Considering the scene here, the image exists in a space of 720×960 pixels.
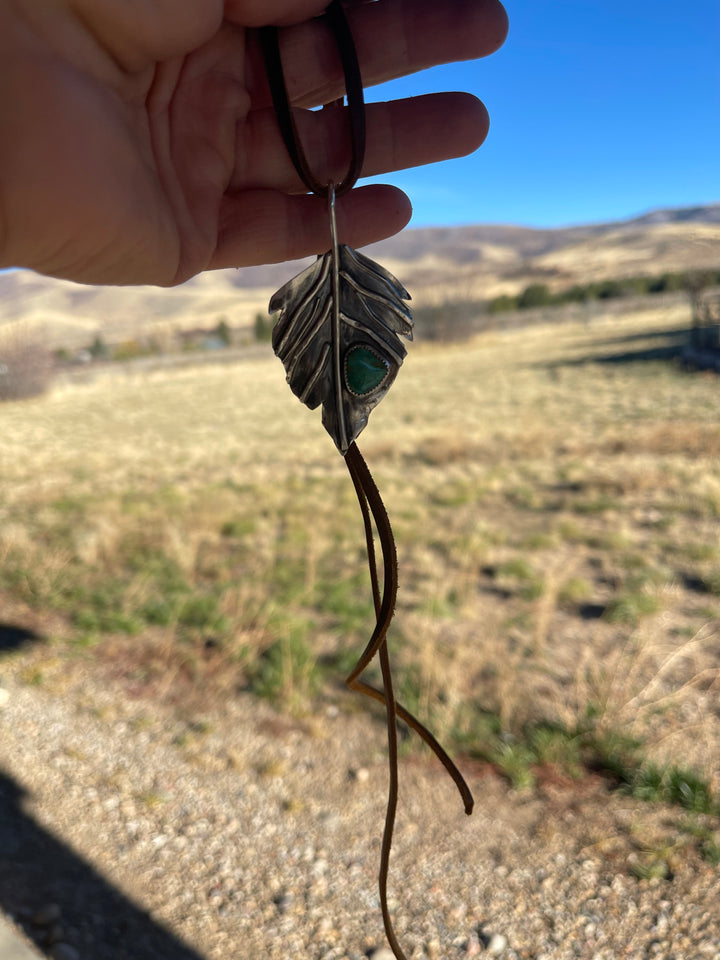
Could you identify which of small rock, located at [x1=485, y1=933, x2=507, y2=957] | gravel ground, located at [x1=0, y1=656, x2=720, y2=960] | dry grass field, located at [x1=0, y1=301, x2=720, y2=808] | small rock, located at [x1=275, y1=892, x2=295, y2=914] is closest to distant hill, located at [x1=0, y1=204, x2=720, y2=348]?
dry grass field, located at [x1=0, y1=301, x2=720, y2=808]

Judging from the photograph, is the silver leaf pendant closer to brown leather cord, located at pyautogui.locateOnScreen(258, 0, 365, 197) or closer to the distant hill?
brown leather cord, located at pyautogui.locateOnScreen(258, 0, 365, 197)

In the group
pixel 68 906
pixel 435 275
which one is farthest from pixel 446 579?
pixel 435 275

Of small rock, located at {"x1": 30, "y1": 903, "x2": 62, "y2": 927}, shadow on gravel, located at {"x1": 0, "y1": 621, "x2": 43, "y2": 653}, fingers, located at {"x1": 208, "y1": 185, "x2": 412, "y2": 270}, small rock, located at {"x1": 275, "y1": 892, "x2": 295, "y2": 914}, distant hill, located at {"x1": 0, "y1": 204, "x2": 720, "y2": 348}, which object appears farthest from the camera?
distant hill, located at {"x1": 0, "y1": 204, "x2": 720, "y2": 348}

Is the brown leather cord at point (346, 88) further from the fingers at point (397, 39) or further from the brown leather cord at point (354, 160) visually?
the fingers at point (397, 39)

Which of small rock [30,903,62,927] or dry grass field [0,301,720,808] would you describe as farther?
dry grass field [0,301,720,808]

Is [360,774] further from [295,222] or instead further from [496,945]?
[295,222]
